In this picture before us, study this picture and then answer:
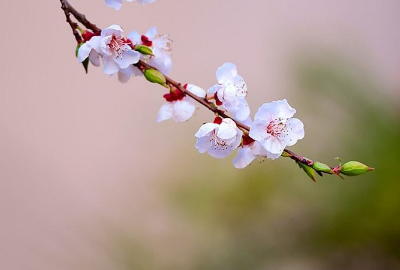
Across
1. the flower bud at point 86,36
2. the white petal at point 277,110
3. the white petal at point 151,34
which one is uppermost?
the white petal at point 151,34

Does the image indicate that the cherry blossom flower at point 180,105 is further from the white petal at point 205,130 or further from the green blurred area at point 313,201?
the green blurred area at point 313,201

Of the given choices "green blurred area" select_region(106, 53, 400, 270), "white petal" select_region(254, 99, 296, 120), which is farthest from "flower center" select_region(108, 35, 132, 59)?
"green blurred area" select_region(106, 53, 400, 270)

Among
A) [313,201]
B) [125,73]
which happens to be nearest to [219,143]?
[125,73]

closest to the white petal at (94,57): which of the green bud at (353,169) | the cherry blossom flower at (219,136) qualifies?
the cherry blossom flower at (219,136)

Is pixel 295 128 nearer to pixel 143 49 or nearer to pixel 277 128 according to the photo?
pixel 277 128

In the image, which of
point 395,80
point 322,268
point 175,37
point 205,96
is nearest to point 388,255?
point 322,268
